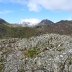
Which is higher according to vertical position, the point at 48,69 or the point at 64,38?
the point at 64,38

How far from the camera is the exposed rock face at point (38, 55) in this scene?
35.2 metres

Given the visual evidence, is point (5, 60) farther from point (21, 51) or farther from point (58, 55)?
point (58, 55)

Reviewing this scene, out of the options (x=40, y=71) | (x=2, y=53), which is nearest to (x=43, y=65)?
(x=40, y=71)

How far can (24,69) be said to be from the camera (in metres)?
36.1

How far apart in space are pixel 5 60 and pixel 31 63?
20.0 ft

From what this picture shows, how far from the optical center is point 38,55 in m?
38.4

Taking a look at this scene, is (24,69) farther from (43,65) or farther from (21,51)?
(21,51)

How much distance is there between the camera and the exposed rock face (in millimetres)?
35219

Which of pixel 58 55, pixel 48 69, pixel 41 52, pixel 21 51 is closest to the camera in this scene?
pixel 48 69

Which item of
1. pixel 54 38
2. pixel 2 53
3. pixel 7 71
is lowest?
pixel 7 71

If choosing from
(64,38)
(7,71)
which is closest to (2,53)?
(7,71)

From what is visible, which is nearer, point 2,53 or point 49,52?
point 49,52

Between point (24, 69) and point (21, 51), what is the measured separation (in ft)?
21.6

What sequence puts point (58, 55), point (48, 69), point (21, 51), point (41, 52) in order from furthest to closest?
point (21, 51)
point (41, 52)
point (58, 55)
point (48, 69)
